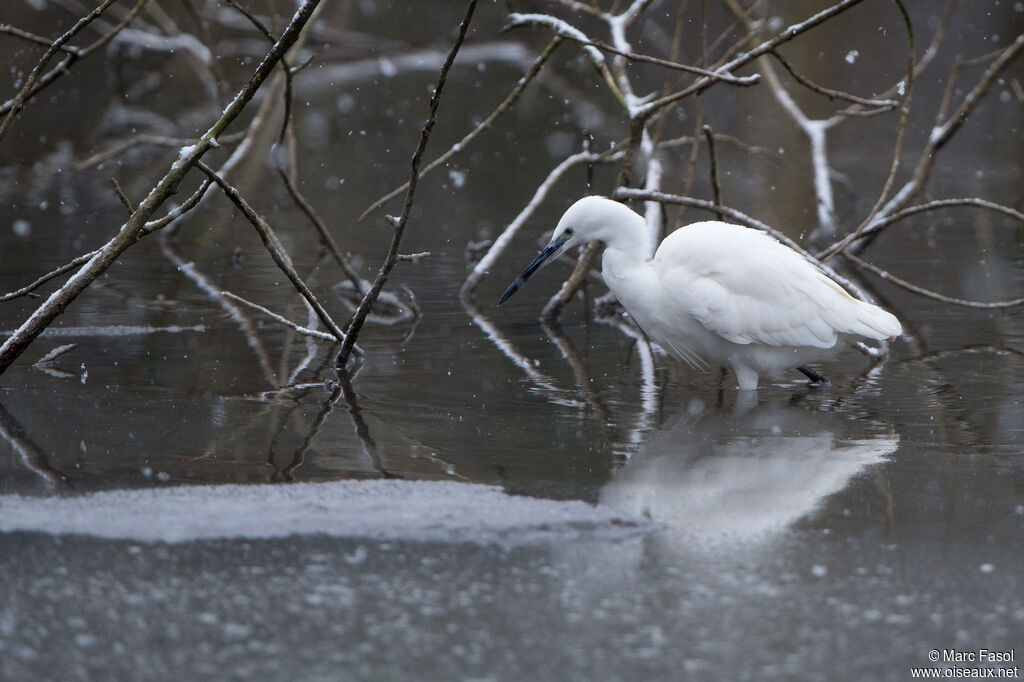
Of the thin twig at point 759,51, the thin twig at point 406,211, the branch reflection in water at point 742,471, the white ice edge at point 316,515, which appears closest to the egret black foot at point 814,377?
the branch reflection in water at point 742,471

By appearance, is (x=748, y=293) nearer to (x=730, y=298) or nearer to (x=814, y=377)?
(x=730, y=298)

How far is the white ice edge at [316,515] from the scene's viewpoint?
372cm

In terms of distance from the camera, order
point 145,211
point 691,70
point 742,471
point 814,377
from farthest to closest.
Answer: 1. point 691,70
2. point 814,377
3. point 145,211
4. point 742,471

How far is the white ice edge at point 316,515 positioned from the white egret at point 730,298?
1.99 meters

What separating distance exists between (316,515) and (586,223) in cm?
262

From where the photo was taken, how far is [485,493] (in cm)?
406

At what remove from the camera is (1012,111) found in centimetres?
1506

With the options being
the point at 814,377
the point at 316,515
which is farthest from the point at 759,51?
the point at 316,515

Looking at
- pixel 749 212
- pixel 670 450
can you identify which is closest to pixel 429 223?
pixel 749 212

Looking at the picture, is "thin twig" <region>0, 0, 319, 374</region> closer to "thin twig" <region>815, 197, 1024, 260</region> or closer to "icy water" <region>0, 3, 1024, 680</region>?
"icy water" <region>0, 3, 1024, 680</region>

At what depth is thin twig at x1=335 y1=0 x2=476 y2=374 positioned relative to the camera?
17.0 ft

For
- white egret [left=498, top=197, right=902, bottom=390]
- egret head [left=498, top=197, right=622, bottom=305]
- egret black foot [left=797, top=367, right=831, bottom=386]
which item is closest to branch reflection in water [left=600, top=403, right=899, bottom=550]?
white egret [left=498, top=197, right=902, bottom=390]

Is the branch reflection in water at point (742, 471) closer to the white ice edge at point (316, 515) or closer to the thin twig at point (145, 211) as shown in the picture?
the white ice edge at point (316, 515)

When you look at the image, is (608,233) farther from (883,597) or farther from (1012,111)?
(1012,111)
